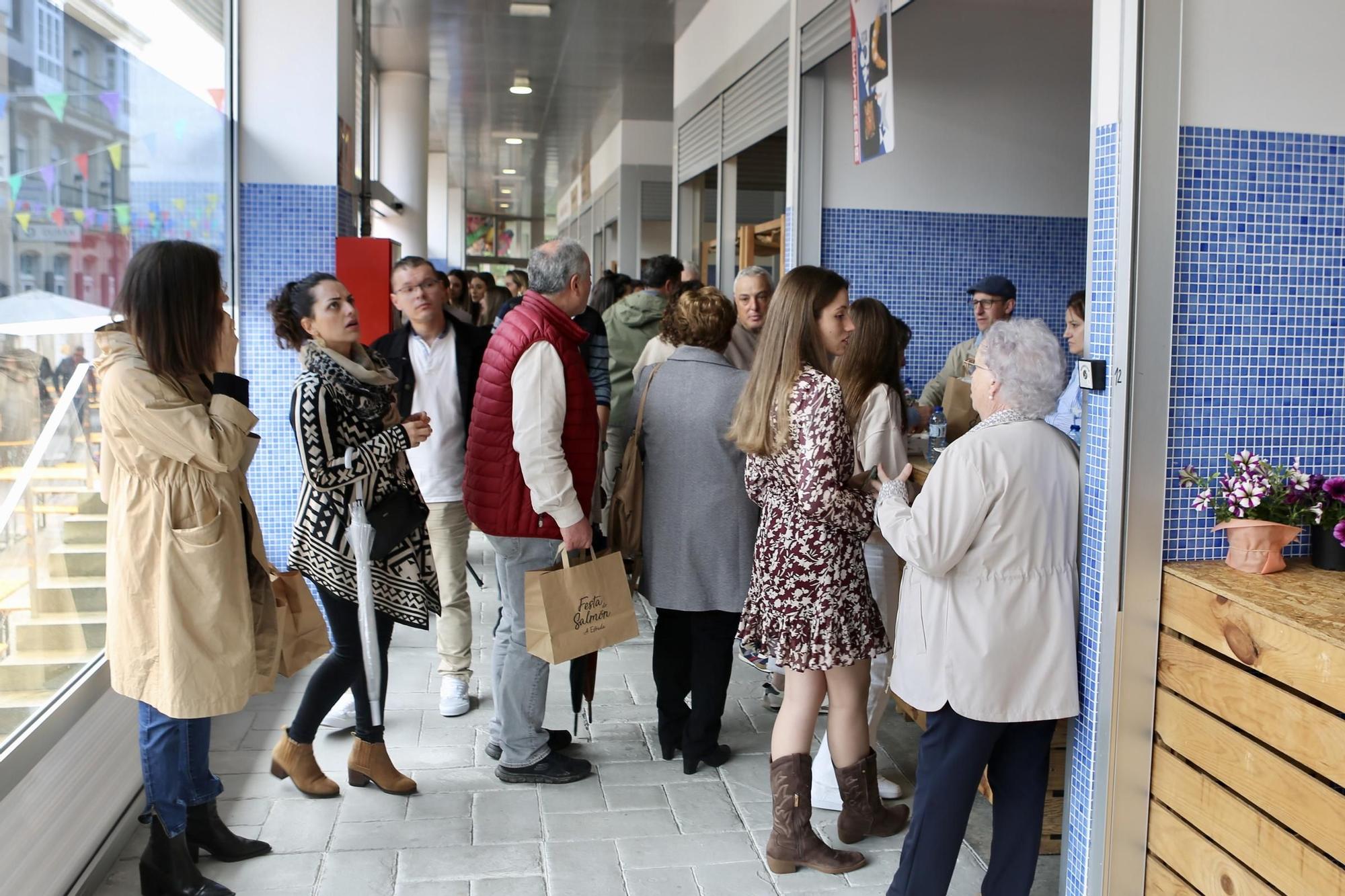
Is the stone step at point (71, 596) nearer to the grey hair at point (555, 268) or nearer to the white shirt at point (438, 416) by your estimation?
the white shirt at point (438, 416)

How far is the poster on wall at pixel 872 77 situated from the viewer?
4027 mm

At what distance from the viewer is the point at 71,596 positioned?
300 cm

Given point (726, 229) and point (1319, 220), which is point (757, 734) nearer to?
point (1319, 220)

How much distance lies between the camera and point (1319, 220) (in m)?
2.53

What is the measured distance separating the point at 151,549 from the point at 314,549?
588 mm

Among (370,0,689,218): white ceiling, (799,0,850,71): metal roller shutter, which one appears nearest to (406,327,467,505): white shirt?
(799,0,850,71): metal roller shutter

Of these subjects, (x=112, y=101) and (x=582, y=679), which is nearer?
(x=112, y=101)

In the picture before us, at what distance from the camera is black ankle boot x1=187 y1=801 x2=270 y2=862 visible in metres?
2.96

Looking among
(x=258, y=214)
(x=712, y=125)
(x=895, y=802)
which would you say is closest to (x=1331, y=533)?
(x=895, y=802)

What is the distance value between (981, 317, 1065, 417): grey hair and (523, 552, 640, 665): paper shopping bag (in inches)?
51.0

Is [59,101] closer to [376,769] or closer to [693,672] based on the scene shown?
[376,769]

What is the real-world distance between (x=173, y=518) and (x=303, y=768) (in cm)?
112

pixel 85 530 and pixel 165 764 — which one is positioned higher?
pixel 85 530

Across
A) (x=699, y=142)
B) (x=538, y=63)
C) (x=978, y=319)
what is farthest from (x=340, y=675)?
(x=538, y=63)
